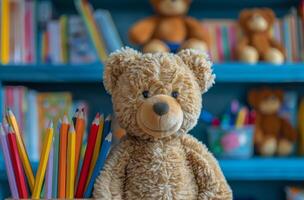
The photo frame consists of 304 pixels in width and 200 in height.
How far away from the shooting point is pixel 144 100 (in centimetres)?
66

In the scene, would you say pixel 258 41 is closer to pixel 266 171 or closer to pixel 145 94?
pixel 266 171

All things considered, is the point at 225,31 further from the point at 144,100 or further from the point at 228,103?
the point at 144,100

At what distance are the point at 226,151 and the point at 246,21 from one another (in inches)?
13.3

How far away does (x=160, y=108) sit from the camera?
62cm

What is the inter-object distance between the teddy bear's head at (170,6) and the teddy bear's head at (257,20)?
157 millimetres

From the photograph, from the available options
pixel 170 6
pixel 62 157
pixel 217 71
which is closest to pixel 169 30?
pixel 170 6

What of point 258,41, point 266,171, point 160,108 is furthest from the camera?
point 258,41

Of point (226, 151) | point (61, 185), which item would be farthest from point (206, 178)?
point (226, 151)

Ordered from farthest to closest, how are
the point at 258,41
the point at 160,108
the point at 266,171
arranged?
the point at 258,41 < the point at 266,171 < the point at 160,108

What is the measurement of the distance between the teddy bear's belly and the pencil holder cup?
20.5 inches

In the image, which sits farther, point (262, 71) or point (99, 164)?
point (262, 71)

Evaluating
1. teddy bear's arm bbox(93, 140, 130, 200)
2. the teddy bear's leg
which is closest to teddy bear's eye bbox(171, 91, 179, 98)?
teddy bear's arm bbox(93, 140, 130, 200)

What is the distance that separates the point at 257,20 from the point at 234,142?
32cm

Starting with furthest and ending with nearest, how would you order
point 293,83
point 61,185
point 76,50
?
point 293,83 < point 76,50 < point 61,185
